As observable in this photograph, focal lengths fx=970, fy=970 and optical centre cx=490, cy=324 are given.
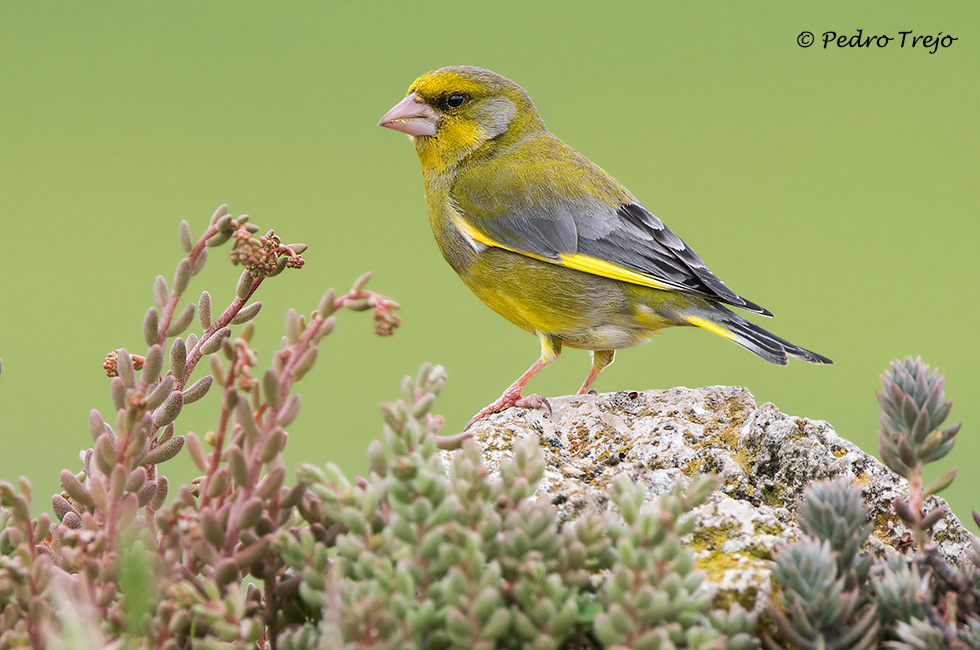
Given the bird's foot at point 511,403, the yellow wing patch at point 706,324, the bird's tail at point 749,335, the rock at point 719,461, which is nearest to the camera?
the rock at point 719,461

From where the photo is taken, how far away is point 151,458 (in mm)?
1599

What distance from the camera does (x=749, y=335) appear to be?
10.3 ft

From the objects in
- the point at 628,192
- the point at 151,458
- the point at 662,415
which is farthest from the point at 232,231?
the point at 628,192

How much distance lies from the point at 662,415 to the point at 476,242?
5.15ft

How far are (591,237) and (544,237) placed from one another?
0.56ft

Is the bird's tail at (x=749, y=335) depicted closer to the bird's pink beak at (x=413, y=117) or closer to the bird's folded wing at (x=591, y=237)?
the bird's folded wing at (x=591, y=237)

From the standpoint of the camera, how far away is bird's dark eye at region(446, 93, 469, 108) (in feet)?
12.5


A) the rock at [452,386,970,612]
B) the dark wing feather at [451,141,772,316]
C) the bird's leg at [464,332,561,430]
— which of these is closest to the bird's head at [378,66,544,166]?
the dark wing feather at [451,141,772,316]

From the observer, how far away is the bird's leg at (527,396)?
8.07 feet

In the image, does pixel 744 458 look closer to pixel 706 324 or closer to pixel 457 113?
pixel 706 324

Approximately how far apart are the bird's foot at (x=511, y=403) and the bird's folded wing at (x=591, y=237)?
667 mm

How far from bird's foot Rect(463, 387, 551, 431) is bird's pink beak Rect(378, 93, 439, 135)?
1321 mm

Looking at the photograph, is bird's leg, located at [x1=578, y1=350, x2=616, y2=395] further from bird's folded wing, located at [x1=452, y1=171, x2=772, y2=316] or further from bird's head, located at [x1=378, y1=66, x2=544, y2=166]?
bird's head, located at [x1=378, y1=66, x2=544, y2=166]

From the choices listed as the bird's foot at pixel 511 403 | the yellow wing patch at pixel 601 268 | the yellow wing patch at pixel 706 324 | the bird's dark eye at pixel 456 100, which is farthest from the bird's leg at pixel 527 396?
the bird's dark eye at pixel 456 100
